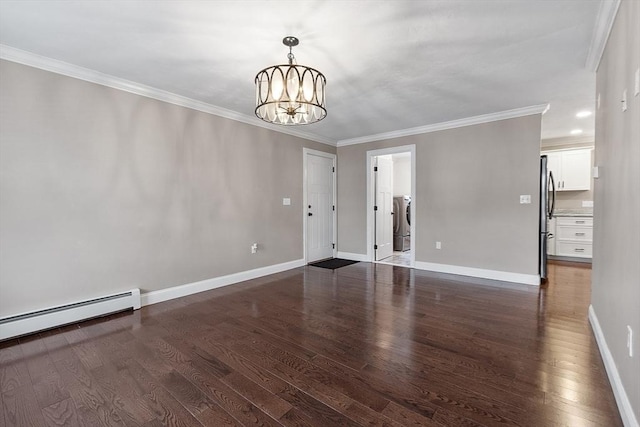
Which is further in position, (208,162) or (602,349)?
(208,162)

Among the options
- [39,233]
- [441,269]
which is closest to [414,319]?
[441,269]

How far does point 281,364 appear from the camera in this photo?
2047 mm

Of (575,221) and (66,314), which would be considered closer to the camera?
(66,314)

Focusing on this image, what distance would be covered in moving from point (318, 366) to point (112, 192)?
104 inches

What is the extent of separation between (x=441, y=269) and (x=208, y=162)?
152 inches

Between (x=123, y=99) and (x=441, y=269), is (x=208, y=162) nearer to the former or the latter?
(x=123, y=99)

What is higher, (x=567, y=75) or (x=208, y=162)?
(x=567, y=75)

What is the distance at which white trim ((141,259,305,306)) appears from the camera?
3343 mm

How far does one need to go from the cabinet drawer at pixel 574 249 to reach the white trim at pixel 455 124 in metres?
3.02

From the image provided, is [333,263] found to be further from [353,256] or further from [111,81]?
[111,81]

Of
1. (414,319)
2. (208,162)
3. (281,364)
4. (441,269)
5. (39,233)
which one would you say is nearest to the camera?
(281,364)

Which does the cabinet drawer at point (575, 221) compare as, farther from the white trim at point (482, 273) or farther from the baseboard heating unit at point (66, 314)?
the baseboard heating unit at point (66, 314)

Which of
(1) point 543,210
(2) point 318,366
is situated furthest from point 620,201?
(1) point 543,210

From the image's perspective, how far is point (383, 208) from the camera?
589 centimetres
